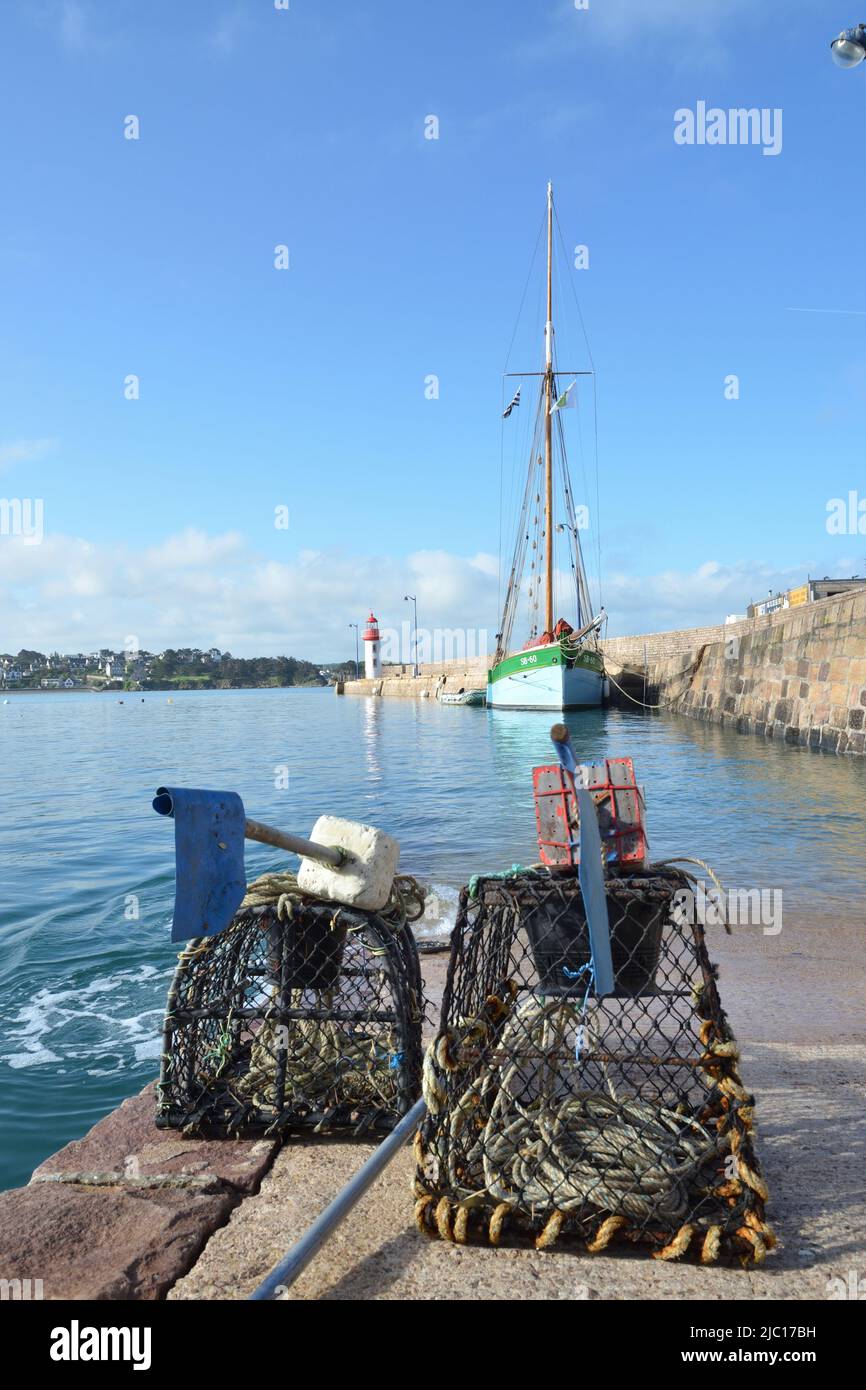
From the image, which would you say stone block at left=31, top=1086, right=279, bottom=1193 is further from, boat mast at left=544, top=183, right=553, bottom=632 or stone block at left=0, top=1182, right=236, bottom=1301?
boat mast at left=544, top=183, right=553, bottom=632

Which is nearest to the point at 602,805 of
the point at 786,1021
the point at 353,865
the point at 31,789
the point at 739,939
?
the point at 353,865

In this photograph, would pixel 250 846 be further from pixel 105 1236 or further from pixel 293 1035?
pixel 105 1236

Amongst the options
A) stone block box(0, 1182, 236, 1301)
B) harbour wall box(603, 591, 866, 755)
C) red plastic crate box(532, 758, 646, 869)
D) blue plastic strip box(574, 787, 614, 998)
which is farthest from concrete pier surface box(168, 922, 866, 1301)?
harbour wall box(603, 591, 866, 755)

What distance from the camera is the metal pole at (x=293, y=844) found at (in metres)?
2.65

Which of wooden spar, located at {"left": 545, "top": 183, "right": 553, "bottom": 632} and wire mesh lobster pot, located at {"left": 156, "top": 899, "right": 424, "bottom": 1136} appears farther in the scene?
wooden spar, located at {"left": 545, "top": 183, "right": 553, "bottom": 632}

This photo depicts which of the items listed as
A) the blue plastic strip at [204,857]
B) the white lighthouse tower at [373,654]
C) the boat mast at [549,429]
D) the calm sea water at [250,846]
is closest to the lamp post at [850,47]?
the calm sea water at [250,846]

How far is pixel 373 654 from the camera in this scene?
106375 mm

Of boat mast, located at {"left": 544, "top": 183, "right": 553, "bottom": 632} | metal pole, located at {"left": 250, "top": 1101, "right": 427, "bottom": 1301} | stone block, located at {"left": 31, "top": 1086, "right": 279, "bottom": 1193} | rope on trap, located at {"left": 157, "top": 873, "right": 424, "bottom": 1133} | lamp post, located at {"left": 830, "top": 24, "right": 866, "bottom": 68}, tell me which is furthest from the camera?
boat mast, located at {"left": 544, "top": 183, "right": 553, "bottom": 632}

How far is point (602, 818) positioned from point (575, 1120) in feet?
3.38

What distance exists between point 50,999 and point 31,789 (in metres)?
18.1

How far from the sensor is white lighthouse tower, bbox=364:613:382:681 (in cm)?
10331

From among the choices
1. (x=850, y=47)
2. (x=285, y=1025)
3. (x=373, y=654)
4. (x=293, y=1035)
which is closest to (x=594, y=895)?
(x=285, y=1025)

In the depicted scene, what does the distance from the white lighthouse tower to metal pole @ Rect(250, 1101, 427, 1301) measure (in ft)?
328

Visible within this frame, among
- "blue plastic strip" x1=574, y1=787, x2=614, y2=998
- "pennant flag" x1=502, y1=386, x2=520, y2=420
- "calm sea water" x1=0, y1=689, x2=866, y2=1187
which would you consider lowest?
"calm sea water" x1=0, y1=689, x2=866, y2=1187
